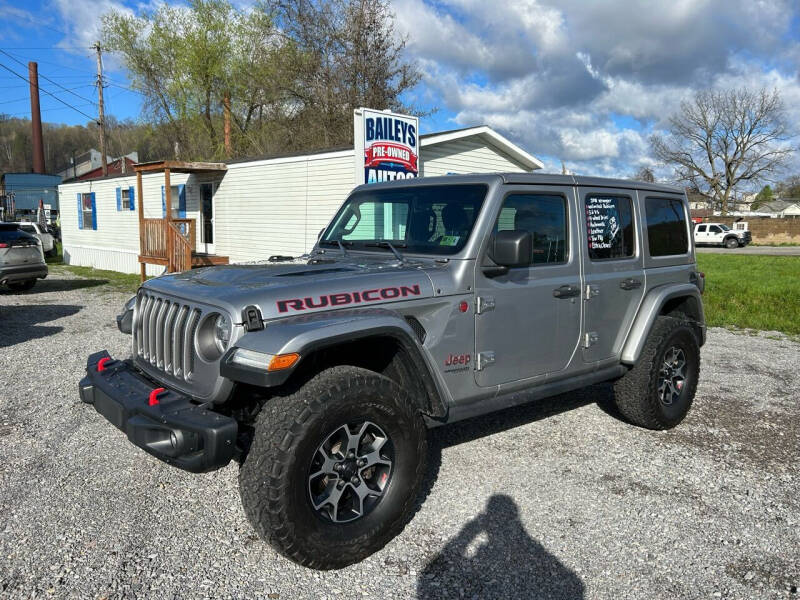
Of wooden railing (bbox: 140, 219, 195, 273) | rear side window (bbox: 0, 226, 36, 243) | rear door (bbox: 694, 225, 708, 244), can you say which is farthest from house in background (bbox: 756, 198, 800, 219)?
rear side window (bbox: 0, 226, 36, 243)

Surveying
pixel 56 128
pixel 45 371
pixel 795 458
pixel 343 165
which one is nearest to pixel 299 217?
pixel 343 165

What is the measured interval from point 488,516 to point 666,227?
286 centimetres

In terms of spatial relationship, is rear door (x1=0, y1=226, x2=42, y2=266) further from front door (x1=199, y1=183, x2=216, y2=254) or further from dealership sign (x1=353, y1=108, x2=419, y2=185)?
dealership sign (x1=353, y1=108, x2=419, y2=185)

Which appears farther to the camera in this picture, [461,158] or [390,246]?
[461,158]

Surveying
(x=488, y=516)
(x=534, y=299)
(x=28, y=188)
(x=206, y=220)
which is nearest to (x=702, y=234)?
(x=206, y=220)

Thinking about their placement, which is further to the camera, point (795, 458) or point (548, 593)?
point (795, 458)

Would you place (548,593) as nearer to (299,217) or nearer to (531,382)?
(531,382)

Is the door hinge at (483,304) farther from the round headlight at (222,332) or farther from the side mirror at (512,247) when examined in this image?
the round headlight at (222,332)

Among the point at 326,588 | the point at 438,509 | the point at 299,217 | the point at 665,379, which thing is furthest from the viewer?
the point at 299,217

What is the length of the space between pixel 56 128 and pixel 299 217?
79997 millimetres

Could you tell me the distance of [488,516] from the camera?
350 centimetres

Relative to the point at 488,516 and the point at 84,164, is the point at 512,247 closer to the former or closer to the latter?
the point at 488,516

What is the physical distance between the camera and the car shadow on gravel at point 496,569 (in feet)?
9.21

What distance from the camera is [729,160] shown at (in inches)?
2061
